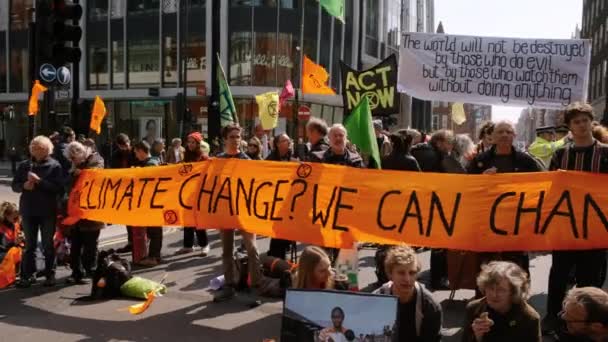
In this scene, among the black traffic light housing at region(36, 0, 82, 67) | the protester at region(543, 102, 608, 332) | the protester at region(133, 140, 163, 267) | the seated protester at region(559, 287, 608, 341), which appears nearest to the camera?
the seated protester at region(559, 287, 608, 341)

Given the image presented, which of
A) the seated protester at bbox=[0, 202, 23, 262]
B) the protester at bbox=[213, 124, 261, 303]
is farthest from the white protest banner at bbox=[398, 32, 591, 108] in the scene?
the seated protester at bbox=[0, 202, 23, 262]

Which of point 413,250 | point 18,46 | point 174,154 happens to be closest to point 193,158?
point 174,154

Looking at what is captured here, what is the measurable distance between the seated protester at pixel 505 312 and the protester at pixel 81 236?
193 inches

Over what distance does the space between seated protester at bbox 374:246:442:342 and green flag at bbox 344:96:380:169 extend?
309 cm

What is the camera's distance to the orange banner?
5023mm

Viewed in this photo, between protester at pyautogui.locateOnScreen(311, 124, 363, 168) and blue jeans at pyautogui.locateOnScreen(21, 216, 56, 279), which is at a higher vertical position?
protester at pyautogui.locateOnScreen(311, 124, 363, 168)

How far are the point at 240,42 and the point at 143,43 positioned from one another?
592 cm

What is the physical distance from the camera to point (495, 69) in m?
7.52

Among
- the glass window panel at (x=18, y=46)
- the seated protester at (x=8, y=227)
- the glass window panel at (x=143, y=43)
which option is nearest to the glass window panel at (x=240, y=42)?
the glass window panel at (x=143, y=43)

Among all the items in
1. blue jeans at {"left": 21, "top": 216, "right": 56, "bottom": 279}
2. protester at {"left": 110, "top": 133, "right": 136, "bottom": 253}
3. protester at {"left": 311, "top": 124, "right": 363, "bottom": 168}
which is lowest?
blue jeans at {"left": 21, "top": 216, "right": 56, "bottom": 279}

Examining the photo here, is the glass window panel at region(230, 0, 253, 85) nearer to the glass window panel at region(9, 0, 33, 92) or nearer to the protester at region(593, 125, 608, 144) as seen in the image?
the glass window panel at region(9, 0, 33, 92)

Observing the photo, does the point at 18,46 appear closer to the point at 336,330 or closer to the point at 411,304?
the point at 411,304

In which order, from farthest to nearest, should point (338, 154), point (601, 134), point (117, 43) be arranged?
point (117, 43) → point (338, 154) → point (601, 134)

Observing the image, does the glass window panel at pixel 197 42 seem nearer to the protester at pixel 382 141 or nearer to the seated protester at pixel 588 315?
the protester at pixel 382 141
